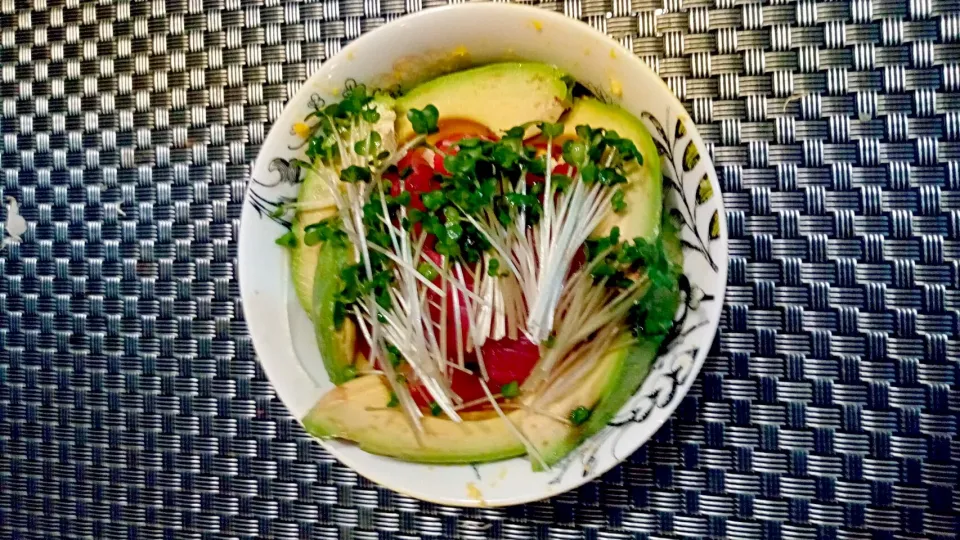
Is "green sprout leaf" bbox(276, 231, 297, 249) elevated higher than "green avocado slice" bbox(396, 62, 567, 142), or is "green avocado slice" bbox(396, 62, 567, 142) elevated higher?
"green avocado slice" bbox(396, 62, 567, 142)

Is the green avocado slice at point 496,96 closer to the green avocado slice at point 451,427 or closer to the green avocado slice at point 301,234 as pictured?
the green avocado slice at point 301,234

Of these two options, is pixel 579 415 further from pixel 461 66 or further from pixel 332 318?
pixel 461 66

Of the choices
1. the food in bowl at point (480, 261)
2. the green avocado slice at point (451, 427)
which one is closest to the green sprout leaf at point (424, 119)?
the food in bowl at point (480, 261)

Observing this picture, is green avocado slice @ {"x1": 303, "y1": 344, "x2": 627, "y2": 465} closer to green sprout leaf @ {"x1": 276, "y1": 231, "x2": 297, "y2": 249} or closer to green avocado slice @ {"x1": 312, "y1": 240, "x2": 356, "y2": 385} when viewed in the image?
green avocado slice @ {"x1": 312, "y1": 240, "x2": 356, "y2": 385}

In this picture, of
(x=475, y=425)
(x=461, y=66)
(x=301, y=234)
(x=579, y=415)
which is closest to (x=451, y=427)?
(x=475, y=425)

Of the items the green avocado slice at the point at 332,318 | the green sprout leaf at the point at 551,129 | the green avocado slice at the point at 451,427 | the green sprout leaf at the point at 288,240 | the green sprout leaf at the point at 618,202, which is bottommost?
the green avocado slice at the point at 451,427

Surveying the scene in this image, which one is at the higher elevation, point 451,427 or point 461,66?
point 461,66

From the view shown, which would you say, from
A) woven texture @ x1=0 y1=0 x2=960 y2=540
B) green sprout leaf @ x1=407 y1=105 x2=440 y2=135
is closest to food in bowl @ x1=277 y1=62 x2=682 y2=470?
green sprout leaf @ x1=407 y1=105 x2=440 y2=135
